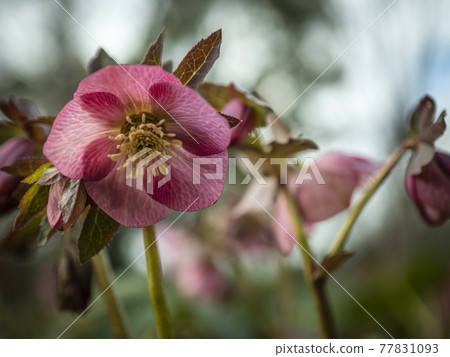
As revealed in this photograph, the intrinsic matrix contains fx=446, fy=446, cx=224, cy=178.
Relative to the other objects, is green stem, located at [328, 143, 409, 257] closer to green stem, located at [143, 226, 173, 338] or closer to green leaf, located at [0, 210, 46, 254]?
green stem, located at [143, 226, 173, 338]

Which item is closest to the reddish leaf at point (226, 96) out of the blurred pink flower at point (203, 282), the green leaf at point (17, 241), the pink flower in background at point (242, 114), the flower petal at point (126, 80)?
the pink flower in background at point (242, 114)

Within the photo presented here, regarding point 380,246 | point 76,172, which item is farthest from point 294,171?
point 380,246

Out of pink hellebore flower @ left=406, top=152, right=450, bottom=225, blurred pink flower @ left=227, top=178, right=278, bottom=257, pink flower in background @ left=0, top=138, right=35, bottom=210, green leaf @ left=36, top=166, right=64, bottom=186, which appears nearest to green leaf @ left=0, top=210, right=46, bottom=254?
pink flower in background @ left=0, top=138, right=35, bottom=210

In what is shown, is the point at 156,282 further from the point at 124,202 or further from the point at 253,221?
the point at 253,221

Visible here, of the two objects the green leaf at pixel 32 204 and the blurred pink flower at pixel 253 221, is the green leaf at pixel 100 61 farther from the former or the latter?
the blurred pink flower at pixel 253 221

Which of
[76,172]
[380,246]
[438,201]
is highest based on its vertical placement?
[438,201]

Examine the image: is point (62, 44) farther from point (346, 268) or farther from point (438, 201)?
point (346, 268)
